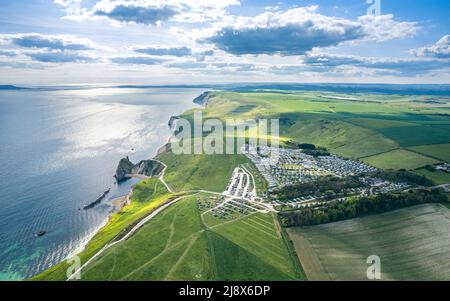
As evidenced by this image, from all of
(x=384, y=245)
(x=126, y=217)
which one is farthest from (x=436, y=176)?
(x=126, y=217)

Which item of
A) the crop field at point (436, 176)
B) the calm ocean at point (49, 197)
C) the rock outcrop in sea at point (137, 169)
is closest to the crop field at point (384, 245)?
the crop field at point (436, 176)

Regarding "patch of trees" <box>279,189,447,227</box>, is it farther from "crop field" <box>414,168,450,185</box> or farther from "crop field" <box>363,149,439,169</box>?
"crop field" <box>363,149,439,169</box>

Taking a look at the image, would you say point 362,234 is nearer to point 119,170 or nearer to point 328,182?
point 328,182

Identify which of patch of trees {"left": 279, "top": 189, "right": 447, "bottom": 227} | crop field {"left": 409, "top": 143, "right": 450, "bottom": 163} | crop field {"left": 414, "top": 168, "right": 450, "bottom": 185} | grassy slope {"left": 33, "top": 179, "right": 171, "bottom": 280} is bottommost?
grassy slope {"left": 33, "top": 179, "right": 171, "bottom": 280}

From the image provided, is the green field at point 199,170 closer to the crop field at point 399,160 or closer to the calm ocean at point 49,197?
the calm ocean at point 49,197

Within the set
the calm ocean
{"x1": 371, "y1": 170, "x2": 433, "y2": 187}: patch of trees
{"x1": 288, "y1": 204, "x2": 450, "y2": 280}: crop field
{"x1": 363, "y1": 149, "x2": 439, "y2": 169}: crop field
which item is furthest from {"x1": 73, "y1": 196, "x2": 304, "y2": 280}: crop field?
{"x1": 363, "y1": 149, "x2": 439, "y2": 169}: crop field

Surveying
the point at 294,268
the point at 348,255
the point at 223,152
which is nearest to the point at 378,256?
the point at 348,255
